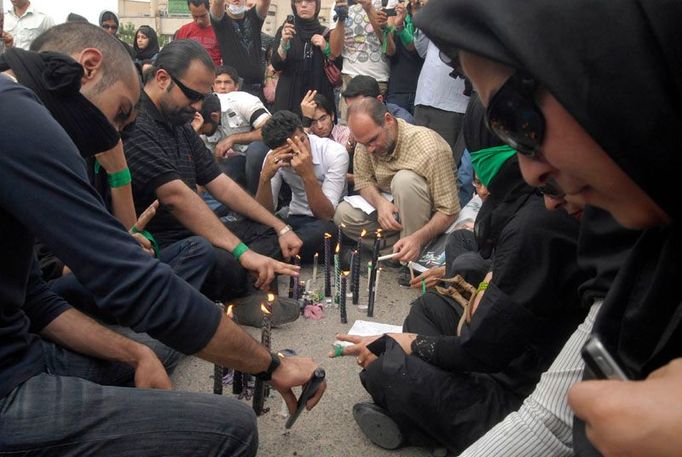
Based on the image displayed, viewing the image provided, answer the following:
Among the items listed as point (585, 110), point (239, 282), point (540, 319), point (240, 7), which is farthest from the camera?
point (240, 7)

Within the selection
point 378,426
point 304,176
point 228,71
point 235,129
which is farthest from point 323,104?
point 378,426

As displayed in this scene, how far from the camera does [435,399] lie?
8.46ft

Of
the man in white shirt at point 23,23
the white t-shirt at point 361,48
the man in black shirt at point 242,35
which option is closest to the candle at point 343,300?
the white t-shirt at point 361,48

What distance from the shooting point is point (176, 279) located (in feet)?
6.51

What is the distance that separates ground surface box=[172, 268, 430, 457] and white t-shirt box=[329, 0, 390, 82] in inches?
130

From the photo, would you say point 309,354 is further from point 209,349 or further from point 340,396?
point 209,349

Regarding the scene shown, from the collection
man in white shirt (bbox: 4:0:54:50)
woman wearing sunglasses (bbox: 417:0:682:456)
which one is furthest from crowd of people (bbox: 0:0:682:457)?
man in white shirt (bbox: 4:0:54:50)

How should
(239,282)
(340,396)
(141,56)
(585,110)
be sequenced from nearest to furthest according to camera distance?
(585,110) → (340,396) → (239,282) → (141,56)

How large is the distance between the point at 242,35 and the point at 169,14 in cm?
2365

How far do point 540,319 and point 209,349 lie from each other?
3.92 ft

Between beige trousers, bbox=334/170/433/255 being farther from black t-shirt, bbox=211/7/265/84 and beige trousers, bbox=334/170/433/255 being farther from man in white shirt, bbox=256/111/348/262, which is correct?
black t-shirt, bbox=211/7/265/84

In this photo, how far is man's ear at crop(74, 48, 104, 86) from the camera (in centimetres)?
248

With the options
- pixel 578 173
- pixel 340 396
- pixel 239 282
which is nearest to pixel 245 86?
pixel 239 282

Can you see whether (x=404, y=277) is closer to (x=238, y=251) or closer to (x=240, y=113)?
(x=238, y=251)
